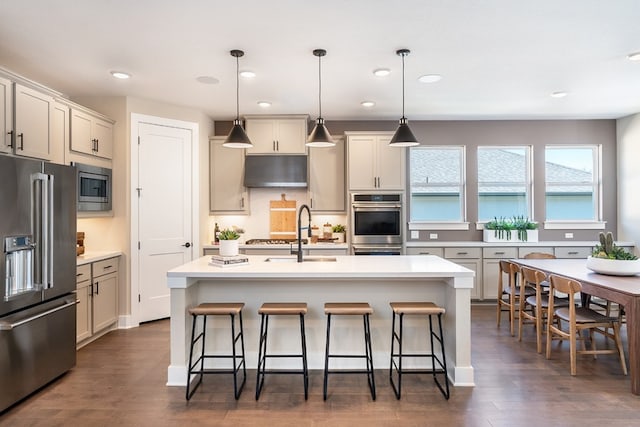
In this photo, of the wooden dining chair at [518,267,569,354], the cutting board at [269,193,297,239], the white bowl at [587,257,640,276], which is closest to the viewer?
the white bowl at [587,257,640,276]

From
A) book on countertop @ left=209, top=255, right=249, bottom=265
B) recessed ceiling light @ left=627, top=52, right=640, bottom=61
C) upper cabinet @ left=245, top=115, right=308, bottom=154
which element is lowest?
book on countertop @ left=209, top=255, right=249, bottom=265

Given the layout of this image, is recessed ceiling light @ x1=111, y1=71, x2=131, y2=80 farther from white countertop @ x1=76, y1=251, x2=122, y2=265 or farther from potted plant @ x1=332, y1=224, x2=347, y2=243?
potted plant @ x1=332, y1=224, x2=347, y2=243

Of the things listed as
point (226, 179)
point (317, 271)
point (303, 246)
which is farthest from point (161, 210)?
point (317, 271)

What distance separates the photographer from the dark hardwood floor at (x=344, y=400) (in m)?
2.48

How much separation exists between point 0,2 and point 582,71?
4904mm

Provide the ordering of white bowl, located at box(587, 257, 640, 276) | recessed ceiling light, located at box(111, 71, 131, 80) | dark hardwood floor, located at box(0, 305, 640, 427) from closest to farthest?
dark hardwood floor, located at box(0, 305, 640, 427), white bowl, located at box(587, 257, 640, 276), recessed ceiling light, located at box(111, 71, 131, 80)

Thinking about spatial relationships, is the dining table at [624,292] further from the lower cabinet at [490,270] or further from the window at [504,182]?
the window at [504,182]

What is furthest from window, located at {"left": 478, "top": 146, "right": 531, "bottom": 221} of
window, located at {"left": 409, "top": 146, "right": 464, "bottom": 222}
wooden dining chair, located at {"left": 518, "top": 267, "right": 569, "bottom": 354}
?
wooden dining chair, located at {"left": 518, "top": 267, "right": 569, "bottom": 354}

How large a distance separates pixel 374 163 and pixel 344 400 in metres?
3.35

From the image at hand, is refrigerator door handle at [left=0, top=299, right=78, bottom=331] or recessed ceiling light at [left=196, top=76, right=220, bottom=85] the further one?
recessed ceiling light at [left=196, top=76, right=220, bottom=85]

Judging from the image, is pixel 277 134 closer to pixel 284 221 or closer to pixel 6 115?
pixel 284 221

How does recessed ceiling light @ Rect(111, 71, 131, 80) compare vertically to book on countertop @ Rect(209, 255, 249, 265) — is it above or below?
above

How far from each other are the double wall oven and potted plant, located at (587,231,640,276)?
7.24ft

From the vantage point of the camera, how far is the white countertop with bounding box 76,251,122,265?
3.79m
